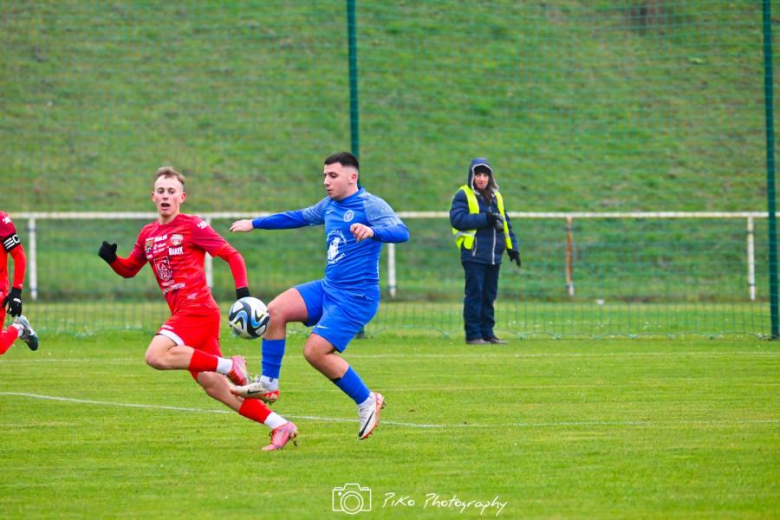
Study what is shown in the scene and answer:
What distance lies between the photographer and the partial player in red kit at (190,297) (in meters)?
7.93

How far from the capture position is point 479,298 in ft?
48.5

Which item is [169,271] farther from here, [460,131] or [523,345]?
[460,131]

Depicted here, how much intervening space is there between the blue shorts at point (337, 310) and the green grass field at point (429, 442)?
0.73 m

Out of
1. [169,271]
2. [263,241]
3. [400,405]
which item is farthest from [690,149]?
[169,271]

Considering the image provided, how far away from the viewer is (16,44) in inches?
843

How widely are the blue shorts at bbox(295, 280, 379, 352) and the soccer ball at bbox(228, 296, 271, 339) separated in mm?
409

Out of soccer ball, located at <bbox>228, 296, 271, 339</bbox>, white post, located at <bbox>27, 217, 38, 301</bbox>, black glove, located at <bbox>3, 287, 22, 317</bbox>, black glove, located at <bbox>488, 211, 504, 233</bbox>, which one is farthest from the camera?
white post, located at <bbox>27, 217, 38, 301</bbox>

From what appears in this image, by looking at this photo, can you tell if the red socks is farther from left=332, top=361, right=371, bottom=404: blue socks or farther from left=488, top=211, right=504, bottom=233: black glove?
left=488, top=211, right=504, bottom=233: black glove

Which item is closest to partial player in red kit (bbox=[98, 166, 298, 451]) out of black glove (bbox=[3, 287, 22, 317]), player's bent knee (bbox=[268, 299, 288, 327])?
player's bent knee (bbox=[268, 299, 288, 327])

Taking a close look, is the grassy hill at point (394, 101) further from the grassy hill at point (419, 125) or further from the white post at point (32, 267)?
the white post at point (32, 267)

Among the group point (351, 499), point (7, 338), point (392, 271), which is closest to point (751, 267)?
point (392, 271)

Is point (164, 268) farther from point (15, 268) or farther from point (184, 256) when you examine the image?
point (15, 268)

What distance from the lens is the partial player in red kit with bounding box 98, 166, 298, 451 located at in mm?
7926

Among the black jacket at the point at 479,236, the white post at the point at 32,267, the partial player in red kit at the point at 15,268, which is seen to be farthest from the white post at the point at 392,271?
the partial player in red kit at the point at 15,268
